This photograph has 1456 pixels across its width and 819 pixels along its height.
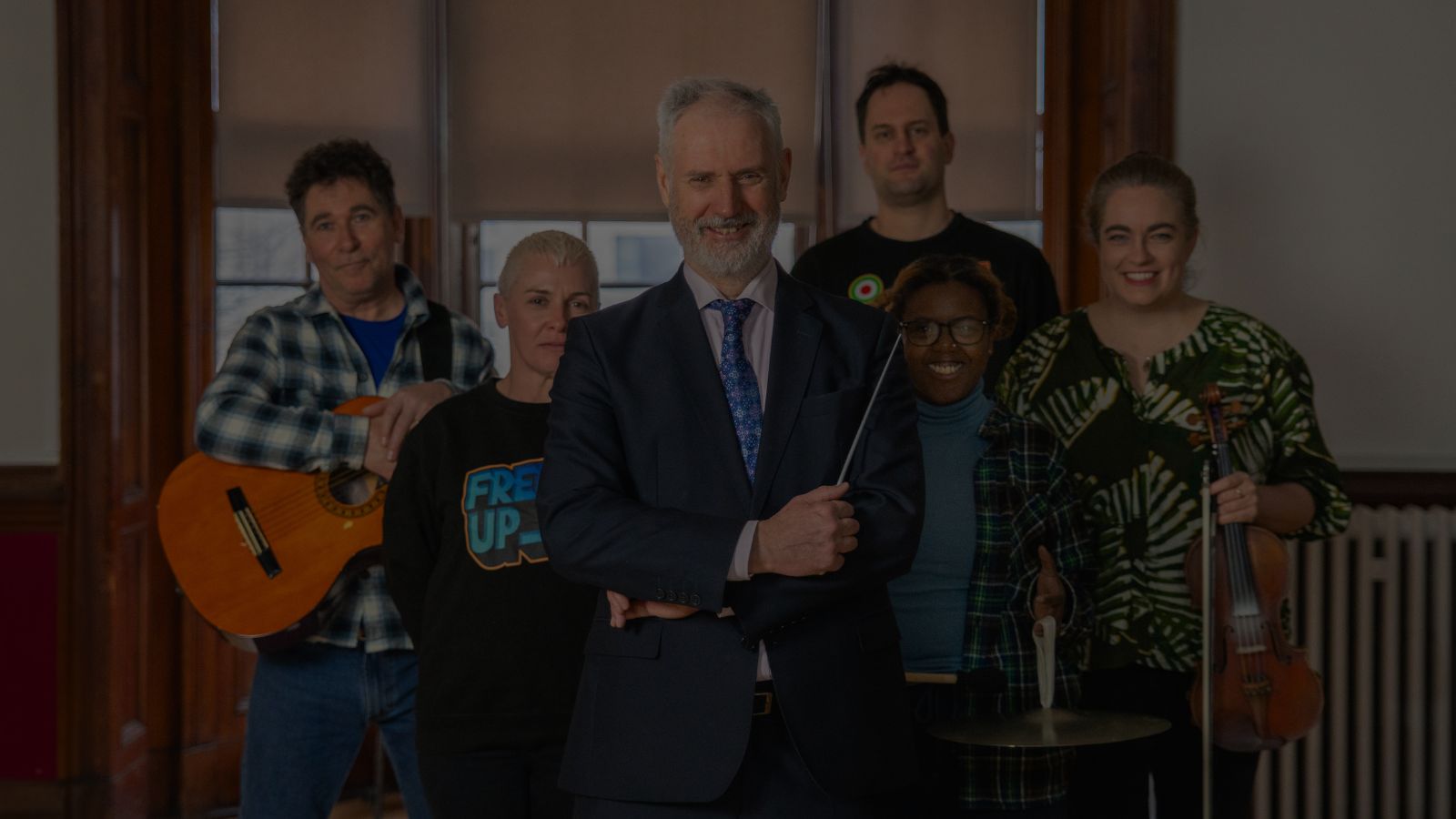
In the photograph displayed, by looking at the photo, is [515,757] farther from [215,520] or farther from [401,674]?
[215,520]

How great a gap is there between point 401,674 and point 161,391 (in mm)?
1994

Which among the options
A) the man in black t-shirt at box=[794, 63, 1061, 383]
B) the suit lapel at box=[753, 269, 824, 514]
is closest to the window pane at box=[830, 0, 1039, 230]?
the man in black t-shirt at box=[794, 63, 1061, 383]

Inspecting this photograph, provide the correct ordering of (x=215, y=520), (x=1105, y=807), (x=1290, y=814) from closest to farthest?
(x=1105, y=807)
(x=215, y=520)
(x=1290, y=814)

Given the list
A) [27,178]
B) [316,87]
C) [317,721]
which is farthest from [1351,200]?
[27,178]

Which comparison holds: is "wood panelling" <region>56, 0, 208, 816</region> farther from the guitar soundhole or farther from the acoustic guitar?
the guitar soundhole

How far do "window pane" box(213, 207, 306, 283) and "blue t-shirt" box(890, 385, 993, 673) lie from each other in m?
2.83

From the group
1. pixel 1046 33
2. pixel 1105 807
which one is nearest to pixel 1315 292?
pixel 1046 33

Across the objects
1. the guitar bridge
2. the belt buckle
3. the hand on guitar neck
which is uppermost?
the hand on guitar neck

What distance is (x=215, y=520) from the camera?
268 cm

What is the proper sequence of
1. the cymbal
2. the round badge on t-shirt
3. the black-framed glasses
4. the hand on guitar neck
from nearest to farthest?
the cymbal, the black-framed glasses, the hand on guitar neck, the round badge on t-shirt

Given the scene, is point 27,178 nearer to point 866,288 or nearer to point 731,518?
point 866,288

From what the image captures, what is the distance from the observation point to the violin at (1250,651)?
2328 mm

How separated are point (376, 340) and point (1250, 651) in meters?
1.68

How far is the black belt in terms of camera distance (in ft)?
5.47
